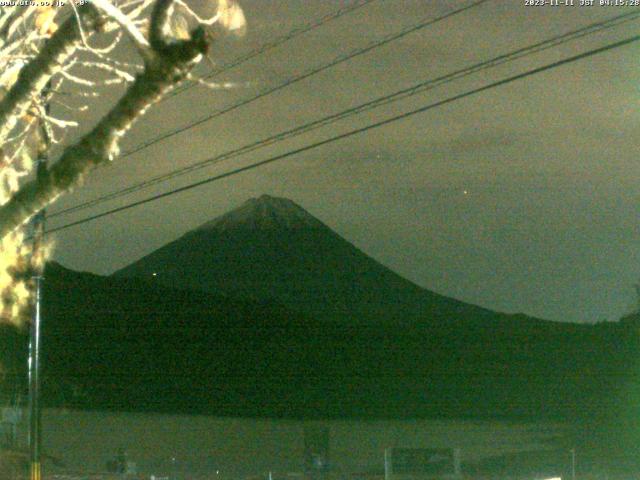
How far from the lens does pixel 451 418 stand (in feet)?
139

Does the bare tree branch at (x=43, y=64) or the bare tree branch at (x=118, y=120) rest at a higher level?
the bare tree branch at (x=43, y=64)

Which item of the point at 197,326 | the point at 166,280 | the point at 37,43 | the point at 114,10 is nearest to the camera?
the point at 114,10

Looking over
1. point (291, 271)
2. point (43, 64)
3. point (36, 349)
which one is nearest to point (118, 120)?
point (43, 64)

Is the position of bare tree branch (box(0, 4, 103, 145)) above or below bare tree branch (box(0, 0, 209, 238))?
above

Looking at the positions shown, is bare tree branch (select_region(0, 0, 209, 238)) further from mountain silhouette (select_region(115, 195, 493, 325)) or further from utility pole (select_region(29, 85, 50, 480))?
mountain silhouette (select_region(115, 195, 493, 325))

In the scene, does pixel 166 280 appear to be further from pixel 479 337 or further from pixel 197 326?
pixel 479 337

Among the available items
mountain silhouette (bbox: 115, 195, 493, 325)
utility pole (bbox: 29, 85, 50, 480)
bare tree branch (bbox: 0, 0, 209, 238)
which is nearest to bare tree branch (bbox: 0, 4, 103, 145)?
bare tree branch (bbox: 0, 0, 209, 238)

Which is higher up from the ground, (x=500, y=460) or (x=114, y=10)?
(x=114, y=10)

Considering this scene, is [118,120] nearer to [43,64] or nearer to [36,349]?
[43,64]

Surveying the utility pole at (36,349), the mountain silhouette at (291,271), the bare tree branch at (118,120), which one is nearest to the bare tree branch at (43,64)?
the bare tree branch at (118,120)

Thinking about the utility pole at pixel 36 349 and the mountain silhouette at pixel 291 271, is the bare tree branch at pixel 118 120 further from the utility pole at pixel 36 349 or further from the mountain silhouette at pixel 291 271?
the mountain silhouette at pixel 291 271

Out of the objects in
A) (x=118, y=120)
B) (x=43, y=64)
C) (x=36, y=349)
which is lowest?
(x=36, y=349)

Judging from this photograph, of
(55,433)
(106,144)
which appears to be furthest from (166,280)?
(106,144)

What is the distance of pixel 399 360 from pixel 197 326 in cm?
1154
